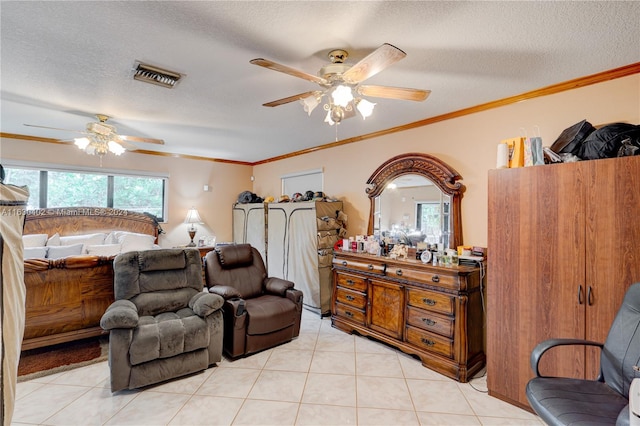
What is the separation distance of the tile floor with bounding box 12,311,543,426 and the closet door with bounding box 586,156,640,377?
33.7 inches

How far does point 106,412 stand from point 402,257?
277 cm

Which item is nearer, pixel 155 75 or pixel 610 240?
pixel 610 240

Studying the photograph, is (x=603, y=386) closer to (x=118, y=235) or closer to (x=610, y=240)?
(x=610, y=240)

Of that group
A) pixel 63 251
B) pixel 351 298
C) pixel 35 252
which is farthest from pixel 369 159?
pixel 35 252

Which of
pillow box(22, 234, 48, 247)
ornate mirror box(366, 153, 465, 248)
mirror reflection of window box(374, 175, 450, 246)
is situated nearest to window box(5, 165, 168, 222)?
pillow box(22, 234, 48, 247)

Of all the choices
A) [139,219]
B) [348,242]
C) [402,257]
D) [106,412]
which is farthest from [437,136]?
[139,219]

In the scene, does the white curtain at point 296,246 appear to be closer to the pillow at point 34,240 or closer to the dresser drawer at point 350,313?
the dresser drawer at point 350,313

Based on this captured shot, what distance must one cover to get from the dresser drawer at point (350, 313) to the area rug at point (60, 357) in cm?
244

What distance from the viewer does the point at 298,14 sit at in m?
1.56

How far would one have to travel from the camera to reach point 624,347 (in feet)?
5.13

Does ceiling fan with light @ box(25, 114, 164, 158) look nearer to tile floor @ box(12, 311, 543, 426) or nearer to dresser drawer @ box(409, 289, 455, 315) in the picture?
tile floor @ box(12, 311, 543, 426)

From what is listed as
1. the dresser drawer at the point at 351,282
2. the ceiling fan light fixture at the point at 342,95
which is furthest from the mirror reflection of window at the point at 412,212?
the ceiling fan light fixture at the point at 342,95

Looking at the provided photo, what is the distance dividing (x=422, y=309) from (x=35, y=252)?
457cm

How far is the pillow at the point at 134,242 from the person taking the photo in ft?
14.0
